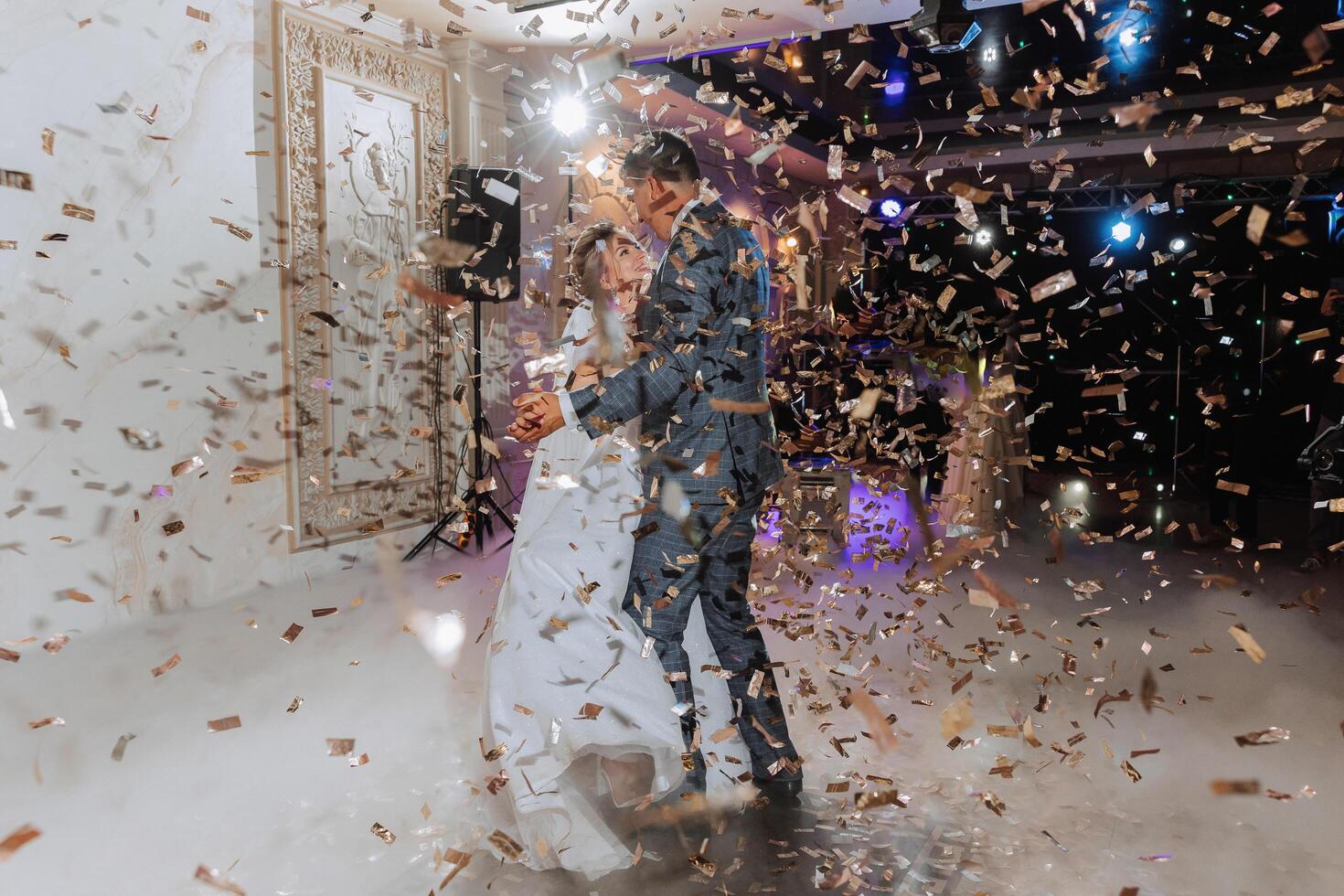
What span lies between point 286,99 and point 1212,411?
7.88m

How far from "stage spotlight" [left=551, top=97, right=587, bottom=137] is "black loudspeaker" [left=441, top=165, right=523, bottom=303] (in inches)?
51.6

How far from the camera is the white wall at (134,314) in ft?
11.6

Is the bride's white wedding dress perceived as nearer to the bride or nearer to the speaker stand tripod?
the bride

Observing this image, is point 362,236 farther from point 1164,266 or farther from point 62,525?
point 1164,266

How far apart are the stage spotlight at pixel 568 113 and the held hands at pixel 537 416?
5043mm

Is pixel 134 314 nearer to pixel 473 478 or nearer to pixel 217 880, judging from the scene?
pixel 473 478

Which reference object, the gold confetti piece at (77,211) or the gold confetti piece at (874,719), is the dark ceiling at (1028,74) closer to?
the gold confetti piece at (77,211)

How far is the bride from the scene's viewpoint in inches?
78.2

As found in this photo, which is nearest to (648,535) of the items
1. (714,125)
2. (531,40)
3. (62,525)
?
(62,525)

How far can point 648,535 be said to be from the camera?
223 centimetres

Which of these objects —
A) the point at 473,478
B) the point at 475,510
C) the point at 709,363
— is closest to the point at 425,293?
the point at 473,478

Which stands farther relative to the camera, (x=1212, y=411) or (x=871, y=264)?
(x=871, y=264)

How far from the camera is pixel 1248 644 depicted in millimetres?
3662

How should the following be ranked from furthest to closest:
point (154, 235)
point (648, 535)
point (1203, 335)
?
point (1203, 335), point (154, 235), point (648, 535)
